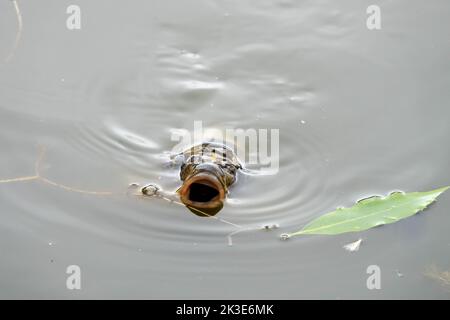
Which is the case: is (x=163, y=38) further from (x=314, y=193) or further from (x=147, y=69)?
(x=314, y=193)

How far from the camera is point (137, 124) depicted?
13.2ft

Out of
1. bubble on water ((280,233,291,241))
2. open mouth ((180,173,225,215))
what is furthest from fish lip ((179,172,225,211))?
bubble on water ((280,233,291,241))

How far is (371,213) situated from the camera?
3.38m

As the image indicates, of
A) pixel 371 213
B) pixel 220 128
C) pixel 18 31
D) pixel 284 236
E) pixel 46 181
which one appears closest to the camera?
pixel 284 236

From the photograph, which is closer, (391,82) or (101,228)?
(101,228)

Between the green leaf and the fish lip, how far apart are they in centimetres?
38

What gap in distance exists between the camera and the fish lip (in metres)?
3.34

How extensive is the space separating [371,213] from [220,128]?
107 centimetres

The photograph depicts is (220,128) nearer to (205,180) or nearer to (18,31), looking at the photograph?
(205,180)

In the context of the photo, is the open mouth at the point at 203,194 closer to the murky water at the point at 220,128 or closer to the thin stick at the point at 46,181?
the murky water at the point at 220,128

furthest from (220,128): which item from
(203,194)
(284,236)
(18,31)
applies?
(18,31)
